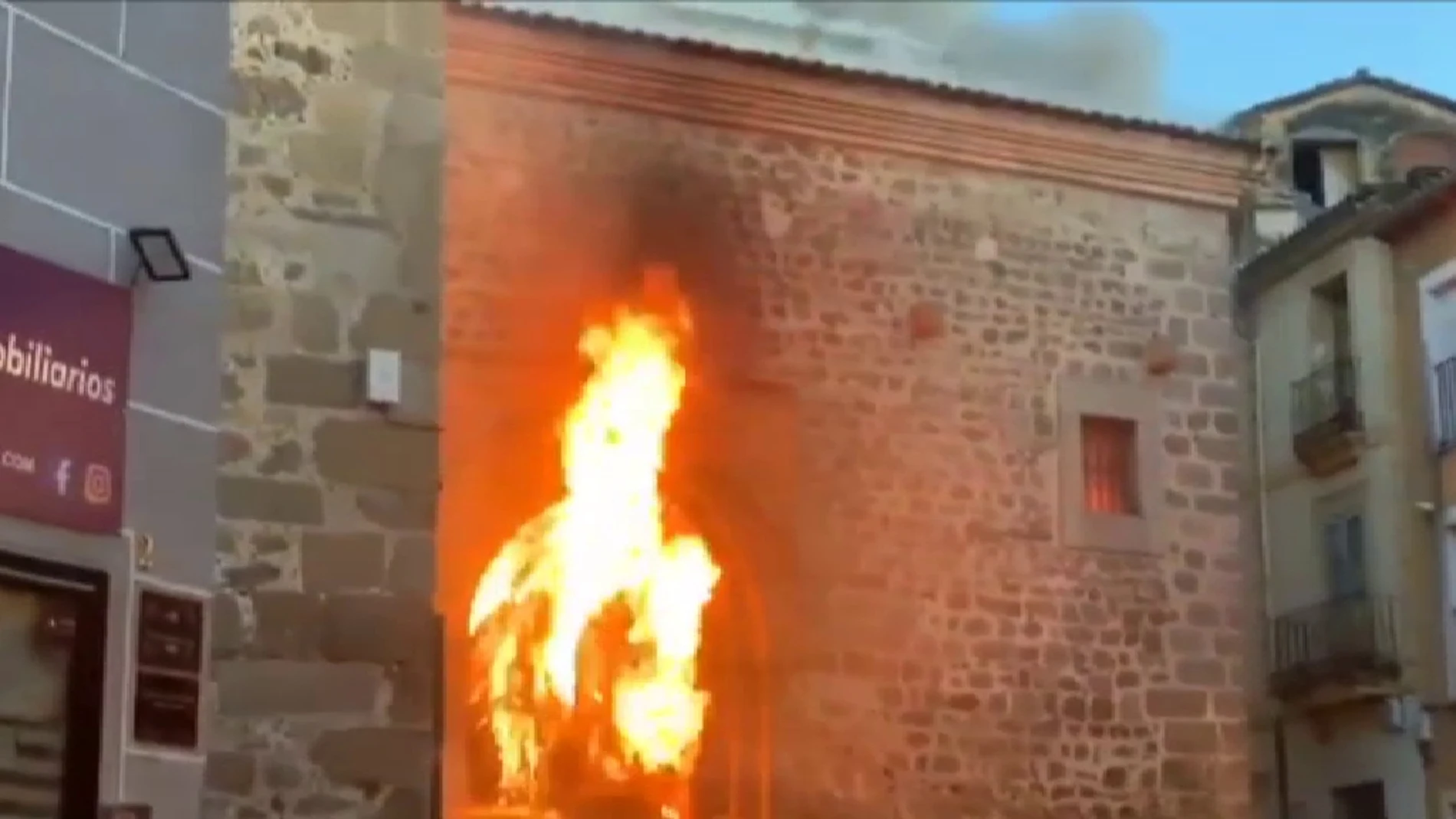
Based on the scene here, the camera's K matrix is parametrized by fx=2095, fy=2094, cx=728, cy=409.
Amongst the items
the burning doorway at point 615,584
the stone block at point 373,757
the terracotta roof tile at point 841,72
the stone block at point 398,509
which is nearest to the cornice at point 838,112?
the terracotta roof tile at point 841,72

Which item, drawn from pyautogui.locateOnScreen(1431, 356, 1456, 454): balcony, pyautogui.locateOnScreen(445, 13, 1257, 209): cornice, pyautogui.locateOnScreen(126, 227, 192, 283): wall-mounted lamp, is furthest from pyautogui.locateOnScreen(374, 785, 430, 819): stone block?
pyautogui.locateOnScreen(1431, 356, 1456, 454): balcony

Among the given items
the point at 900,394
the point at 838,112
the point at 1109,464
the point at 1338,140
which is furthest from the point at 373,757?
the point at 1338,140

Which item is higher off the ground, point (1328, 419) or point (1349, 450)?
point (1328, 419)

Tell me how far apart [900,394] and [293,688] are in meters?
3.23

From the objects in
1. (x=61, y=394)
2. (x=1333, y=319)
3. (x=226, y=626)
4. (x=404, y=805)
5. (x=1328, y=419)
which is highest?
(x=1333, y=319)

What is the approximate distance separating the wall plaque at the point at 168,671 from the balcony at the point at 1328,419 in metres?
4.37

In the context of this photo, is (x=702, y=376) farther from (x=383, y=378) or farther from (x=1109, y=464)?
(x=383, y=378)

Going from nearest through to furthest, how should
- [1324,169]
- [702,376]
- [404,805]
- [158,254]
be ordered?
[158,254], [404,805], [702,376], [1324,169]

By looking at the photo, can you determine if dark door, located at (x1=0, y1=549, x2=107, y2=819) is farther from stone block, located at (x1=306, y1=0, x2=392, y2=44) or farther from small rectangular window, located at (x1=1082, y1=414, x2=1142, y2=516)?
small rectangular window, located at (x1=1082, y1=414, x2=1142, y2=516)

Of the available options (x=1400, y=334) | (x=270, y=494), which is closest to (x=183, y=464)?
(x=270, y=494)

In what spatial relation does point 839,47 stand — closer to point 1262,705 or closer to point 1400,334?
point 1400,334

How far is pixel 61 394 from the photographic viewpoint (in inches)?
167

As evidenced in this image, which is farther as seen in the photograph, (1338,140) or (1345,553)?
(1345,553)

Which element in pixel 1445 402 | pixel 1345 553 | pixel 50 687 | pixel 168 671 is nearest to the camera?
pixel 50 687
